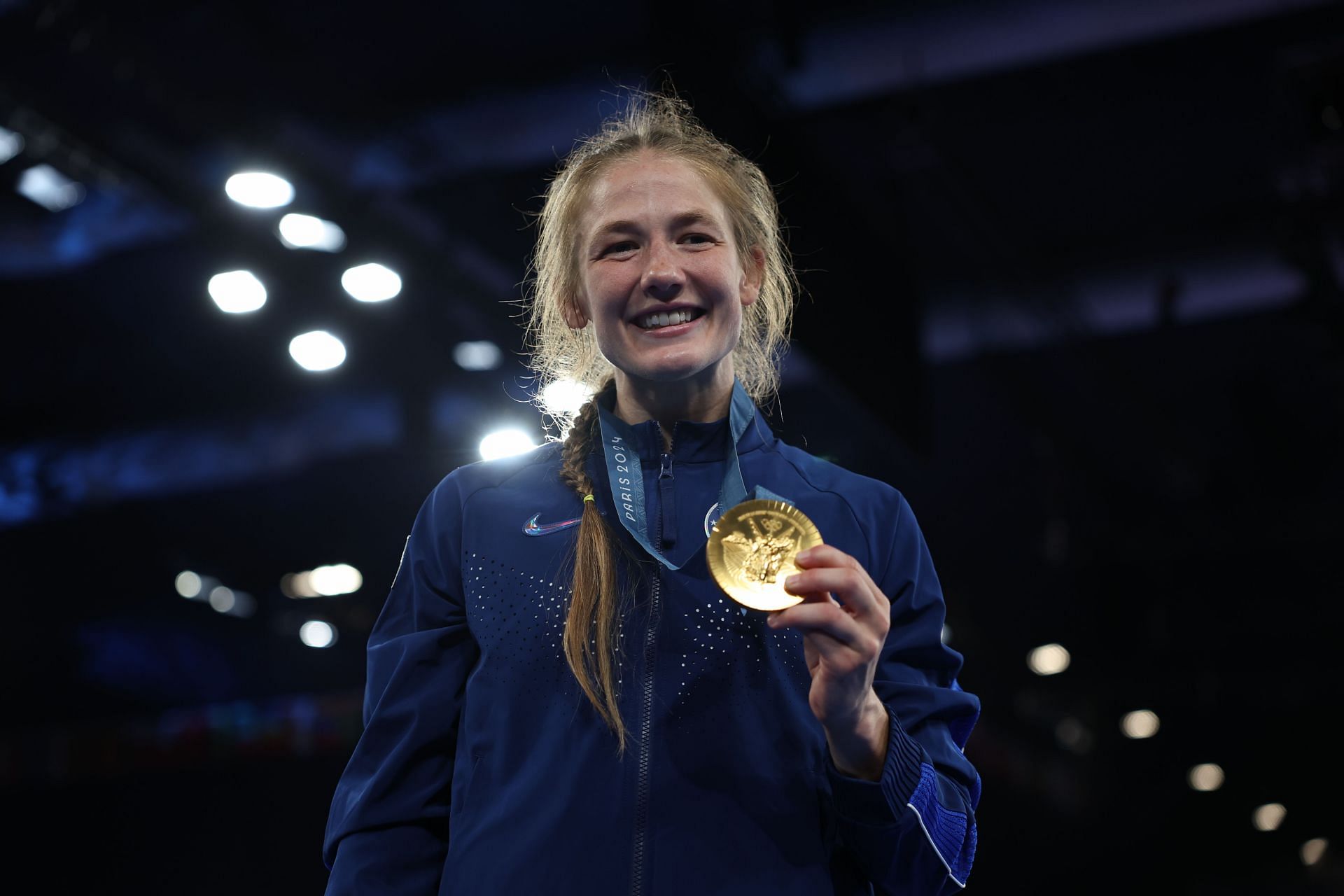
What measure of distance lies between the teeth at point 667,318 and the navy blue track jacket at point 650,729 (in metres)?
0.16

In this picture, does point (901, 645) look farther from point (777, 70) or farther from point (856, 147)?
point (856, 147)

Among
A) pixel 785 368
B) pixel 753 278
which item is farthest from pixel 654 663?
pixel 785 368

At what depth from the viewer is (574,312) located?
2213mm

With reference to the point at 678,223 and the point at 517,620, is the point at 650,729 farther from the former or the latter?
the point at 678,223

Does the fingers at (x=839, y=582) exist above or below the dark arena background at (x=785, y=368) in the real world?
below

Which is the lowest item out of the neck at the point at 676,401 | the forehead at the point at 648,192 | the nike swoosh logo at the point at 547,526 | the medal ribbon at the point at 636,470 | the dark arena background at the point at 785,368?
the nike swoosh logo at the point at 547,526

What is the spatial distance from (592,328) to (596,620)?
0.79m

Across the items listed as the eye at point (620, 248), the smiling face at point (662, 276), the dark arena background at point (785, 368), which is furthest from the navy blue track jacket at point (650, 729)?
the dark arena background at point (785, 368)

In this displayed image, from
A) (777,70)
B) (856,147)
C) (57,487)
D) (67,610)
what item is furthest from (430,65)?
(67,610)

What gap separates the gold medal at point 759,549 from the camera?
5.01 ft

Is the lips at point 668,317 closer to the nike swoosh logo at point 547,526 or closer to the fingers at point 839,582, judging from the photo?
the nike swoosh logo at point 547,526

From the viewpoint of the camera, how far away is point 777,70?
557cm

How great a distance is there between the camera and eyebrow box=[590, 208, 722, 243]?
198cm

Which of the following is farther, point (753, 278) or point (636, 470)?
point (753, 278)
